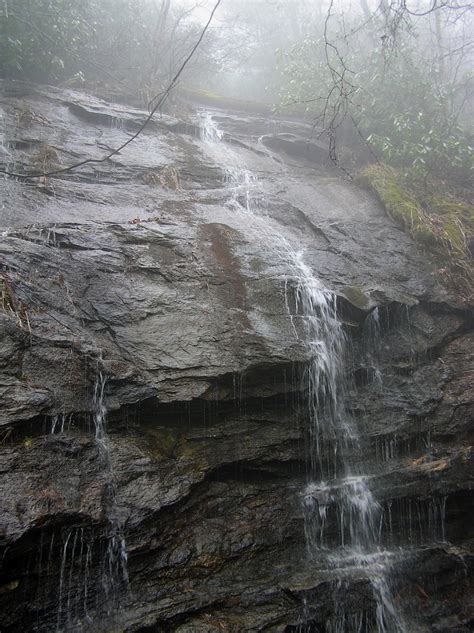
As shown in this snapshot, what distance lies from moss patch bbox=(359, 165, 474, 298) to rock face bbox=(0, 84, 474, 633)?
0.38 meters

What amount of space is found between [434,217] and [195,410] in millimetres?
6146

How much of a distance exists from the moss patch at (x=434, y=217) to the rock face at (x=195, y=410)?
1.25ft

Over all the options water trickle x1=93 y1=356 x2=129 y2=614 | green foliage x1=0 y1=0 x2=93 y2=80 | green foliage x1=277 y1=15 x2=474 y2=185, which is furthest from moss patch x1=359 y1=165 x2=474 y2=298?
green foliage x1=0 y1=0 x2=93 y2=80

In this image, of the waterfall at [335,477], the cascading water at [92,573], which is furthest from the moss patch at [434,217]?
the cascading water at [92,573]

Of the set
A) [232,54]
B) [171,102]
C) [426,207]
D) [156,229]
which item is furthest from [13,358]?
[232,54]

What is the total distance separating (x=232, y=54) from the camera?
1705 centimetres

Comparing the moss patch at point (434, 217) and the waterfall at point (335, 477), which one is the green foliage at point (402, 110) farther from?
the waterfall at point (335, 477)

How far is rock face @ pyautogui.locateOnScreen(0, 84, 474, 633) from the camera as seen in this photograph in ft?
12.9

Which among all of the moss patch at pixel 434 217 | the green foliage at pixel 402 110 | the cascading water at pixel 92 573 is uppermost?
the green foliage at pixel 402 110

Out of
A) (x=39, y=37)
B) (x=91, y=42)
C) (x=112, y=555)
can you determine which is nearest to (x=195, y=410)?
(x=112, y=555)

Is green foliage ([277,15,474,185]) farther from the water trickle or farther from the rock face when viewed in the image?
the water trickle

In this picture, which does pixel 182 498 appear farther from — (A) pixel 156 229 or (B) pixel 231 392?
(A) pixel 156 229

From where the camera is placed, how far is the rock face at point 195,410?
3926 mm

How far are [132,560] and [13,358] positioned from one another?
2175mm
